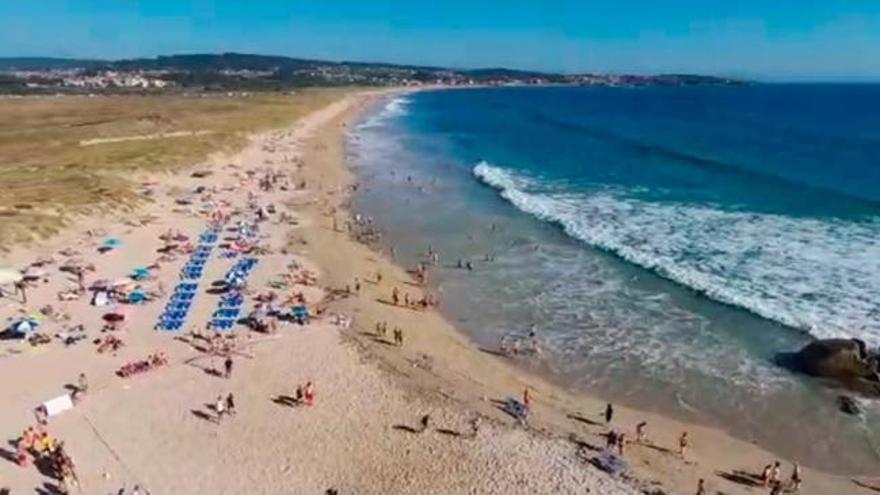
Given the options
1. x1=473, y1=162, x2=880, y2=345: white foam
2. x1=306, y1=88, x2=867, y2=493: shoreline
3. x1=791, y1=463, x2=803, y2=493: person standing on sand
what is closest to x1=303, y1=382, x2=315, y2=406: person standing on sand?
x1=306, y1=88, x2=867, y2=493: shoreline

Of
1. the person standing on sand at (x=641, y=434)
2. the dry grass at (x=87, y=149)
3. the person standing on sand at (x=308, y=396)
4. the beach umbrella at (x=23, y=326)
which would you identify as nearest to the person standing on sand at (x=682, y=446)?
the person standing on sand at (x=641, y=434)

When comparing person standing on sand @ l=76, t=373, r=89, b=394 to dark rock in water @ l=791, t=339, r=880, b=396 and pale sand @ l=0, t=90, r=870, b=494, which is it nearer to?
pale sand @ l=0, t=90, r=870, b=494

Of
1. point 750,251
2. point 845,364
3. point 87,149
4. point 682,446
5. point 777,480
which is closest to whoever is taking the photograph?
point 777,480

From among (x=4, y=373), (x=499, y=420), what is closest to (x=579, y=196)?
(x=499, y=420)

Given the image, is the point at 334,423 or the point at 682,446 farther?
the point at 334,423

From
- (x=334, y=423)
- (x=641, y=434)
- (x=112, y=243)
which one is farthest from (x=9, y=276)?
(x=641, y=434)

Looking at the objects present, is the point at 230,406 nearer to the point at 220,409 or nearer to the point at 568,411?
the point at 220,409
